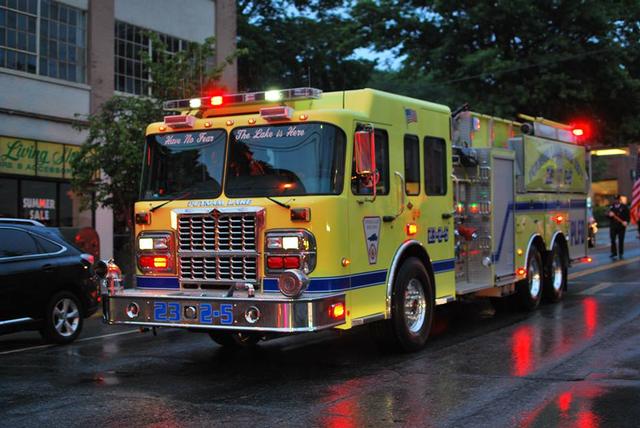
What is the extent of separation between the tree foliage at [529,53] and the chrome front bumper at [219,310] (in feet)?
59.7

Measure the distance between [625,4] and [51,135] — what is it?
18040 millimetres

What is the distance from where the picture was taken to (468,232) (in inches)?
404

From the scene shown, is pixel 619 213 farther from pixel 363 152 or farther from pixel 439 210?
pixel 363 152

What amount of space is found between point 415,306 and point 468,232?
2201mm

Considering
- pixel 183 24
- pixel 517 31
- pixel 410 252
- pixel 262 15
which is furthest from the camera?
pixel 262 15

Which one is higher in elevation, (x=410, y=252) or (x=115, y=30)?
(x=115, y=30)

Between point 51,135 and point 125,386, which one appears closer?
point 125,386

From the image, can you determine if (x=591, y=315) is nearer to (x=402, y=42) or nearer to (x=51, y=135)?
(x=51, y=135)

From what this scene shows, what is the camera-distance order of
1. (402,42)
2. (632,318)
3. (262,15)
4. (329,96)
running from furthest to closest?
(262,15) → (402,42) → (632,318) → (329,96)

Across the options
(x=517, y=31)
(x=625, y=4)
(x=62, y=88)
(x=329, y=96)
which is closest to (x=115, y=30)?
(x=62, y=88)

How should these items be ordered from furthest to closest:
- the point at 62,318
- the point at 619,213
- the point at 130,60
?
1. the point at 619,213
2. the point at 130,60
3. the point at 62,318

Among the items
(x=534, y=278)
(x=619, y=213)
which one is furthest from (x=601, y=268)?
(x=534, y=278)

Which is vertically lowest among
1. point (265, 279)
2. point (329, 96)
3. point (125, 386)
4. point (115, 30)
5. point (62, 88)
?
point (125, 386)

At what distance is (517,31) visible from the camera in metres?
24.0
